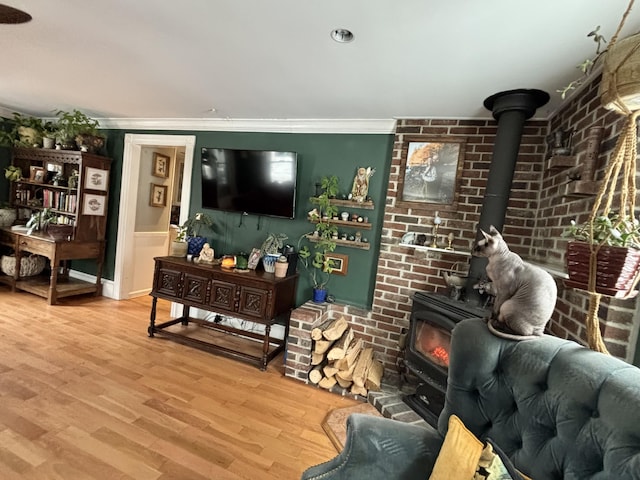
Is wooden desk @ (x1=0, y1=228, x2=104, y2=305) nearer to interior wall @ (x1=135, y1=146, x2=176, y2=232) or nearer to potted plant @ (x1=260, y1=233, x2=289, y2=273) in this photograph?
interior wall @ (x1=135, y1=146, x2=176, y2=232)

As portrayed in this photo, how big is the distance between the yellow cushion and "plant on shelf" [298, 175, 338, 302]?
78.0 inches

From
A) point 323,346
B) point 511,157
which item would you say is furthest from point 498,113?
point 323,346

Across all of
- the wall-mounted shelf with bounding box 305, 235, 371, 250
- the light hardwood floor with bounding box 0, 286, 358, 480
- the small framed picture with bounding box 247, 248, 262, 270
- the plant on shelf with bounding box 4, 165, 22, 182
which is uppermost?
the plant on shelf with bounding box 4, 165, 22, 182

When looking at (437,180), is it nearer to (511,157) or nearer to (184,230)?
(511,157)

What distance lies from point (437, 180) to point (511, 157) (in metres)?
0.63

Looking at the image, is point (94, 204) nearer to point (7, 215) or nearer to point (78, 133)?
point (78, 133)

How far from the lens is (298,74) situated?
2.12 meters

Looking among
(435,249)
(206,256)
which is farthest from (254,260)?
(435,249)

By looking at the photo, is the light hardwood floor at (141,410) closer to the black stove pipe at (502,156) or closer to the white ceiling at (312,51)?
the black stove pipe at (502,156)

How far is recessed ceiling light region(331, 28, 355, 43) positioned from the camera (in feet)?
5.21

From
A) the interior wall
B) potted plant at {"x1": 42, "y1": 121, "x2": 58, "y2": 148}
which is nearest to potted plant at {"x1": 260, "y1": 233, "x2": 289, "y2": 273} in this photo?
the interior wall

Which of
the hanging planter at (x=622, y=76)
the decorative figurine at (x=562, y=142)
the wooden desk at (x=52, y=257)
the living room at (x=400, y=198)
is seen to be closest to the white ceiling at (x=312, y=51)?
the living room at (x=400, y=198)

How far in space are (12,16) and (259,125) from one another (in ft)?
6.17

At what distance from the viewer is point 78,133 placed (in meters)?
3.68
